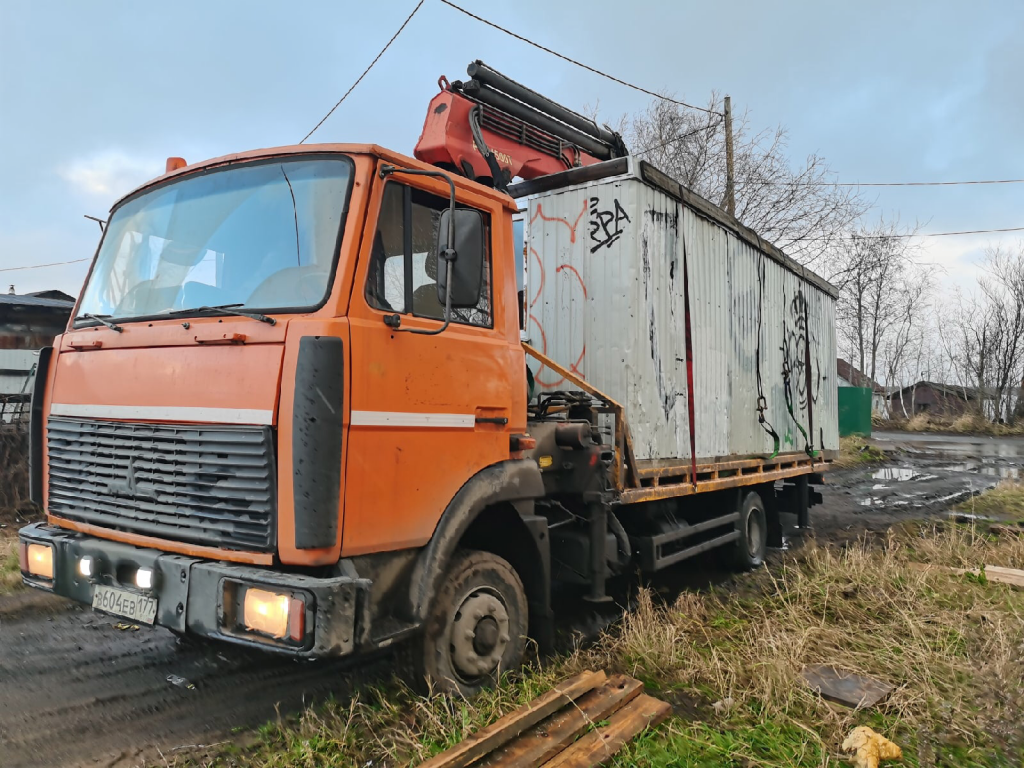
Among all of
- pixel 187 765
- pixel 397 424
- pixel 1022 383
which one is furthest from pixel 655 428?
pixel 1022 383

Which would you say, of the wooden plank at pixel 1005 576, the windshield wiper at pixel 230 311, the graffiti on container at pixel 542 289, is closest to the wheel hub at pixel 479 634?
the windshield wiper at pixel 230 311

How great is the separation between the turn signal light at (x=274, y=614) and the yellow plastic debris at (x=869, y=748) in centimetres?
237

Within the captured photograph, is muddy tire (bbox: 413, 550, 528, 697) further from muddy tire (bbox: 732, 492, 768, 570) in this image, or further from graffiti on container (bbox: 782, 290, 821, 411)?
graffiti on container (bbox: 782, 290, 821, 411)

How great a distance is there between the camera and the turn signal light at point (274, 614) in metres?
2.50

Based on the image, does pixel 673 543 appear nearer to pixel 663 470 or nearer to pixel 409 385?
pixel 663 470

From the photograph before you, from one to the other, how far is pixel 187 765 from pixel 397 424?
5.44 ft

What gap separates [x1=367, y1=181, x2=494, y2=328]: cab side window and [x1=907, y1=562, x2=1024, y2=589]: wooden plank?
4.94 meters

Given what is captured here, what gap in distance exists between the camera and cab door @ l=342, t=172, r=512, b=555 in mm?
2807

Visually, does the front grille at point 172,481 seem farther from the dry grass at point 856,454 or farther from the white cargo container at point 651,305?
the dry grass at point 856,454

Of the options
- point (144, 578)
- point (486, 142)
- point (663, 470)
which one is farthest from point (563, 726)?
point (486, 142)

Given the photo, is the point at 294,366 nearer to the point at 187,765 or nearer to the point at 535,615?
the point at 187,765

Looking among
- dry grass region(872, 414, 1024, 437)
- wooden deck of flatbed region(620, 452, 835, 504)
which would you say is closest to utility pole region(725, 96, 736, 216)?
wooden deck of flatbed region(620, 452, 835, 504)

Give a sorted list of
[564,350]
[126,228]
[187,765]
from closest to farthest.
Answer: [187,765] < [126,228] < [564,350]

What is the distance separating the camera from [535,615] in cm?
387
